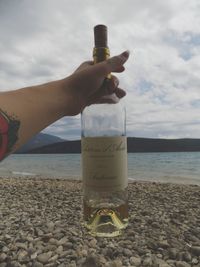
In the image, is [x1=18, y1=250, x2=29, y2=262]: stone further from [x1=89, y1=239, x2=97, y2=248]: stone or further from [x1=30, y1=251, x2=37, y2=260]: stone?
[x1=89, y1=239, x2=97, y2=248]: stone

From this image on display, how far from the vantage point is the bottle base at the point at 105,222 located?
2117mm

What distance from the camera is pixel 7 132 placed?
2059mm

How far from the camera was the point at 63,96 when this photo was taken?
2.42 meters

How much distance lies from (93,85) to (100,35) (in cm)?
55

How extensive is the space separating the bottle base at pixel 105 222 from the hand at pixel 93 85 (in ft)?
2.65

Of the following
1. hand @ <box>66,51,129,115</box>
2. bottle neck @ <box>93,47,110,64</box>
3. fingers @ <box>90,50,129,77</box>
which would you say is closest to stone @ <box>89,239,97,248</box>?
hand @ <box>66,51,129,115</box>

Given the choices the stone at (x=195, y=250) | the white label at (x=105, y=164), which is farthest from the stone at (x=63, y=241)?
the white label at (x=105, y=164)

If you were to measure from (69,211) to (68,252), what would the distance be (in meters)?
2.08

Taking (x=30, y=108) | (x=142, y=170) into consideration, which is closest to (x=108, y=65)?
(x=30, y=108)

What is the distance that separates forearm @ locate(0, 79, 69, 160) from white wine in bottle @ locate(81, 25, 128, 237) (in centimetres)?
26

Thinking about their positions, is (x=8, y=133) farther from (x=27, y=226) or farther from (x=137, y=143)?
(x=137, y=143)

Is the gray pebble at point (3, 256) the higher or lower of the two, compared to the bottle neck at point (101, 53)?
lower

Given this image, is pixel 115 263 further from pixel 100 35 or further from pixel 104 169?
pixel 100 35

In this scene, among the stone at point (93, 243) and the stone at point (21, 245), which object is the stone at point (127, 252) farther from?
the stone at point (21, 245)
